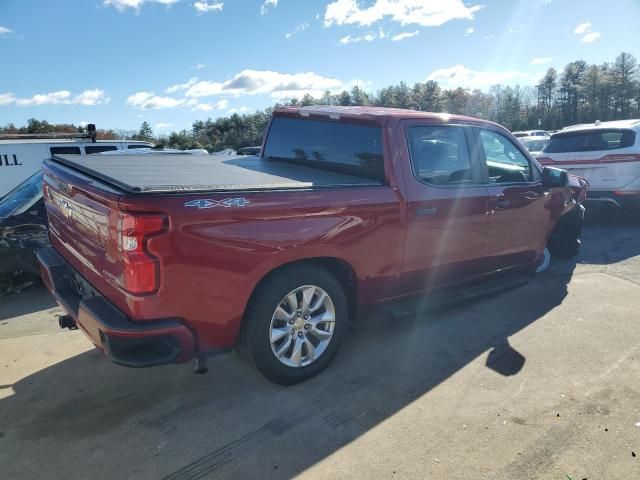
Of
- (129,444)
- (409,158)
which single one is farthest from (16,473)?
(409,158)

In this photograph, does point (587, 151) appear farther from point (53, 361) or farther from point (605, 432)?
point (53, 361)

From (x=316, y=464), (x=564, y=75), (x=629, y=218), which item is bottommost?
(x=316, y=464)

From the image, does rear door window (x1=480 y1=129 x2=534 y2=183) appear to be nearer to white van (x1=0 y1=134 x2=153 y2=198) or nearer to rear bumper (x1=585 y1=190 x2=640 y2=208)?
rear bumper (x1=585 y1=190 x2=640 y2=208)

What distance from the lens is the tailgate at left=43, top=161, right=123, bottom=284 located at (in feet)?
8.80

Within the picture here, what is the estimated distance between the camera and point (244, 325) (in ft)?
10.2

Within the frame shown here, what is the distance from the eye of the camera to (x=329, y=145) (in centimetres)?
413

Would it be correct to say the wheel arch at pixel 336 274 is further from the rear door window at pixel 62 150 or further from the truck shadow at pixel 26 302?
the rear door window at pixel 62 150

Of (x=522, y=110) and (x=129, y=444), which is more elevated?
(x=522, y=110)


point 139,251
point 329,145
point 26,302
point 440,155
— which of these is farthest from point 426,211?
point 26,302

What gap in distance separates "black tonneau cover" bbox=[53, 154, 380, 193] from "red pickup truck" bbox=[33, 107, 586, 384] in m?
0.02

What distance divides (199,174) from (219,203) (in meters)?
0.69

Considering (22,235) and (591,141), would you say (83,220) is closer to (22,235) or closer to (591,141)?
(22,235)

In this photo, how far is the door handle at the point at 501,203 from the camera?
4.39 m

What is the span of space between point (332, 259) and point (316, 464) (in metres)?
1.35
